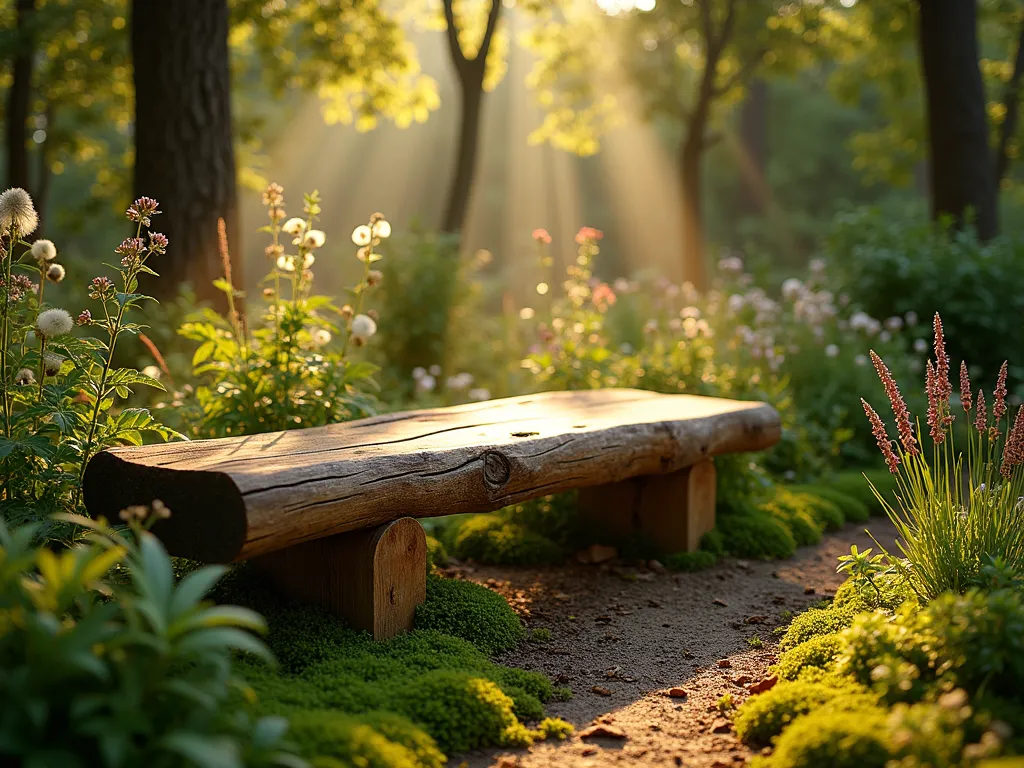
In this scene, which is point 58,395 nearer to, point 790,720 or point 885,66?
point 790,720

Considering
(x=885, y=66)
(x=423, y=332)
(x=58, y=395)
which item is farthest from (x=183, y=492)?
(x=885, y=66)

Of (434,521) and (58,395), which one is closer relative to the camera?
(58,395)

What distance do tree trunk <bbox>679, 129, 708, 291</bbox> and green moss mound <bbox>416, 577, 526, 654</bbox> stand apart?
1190 cm

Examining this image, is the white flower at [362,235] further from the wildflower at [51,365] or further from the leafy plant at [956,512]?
the leafy plant at [956,512]

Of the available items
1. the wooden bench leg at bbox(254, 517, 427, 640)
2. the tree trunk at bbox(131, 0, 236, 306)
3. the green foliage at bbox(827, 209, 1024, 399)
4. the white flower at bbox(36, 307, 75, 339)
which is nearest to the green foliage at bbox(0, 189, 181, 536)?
the white flower at bbox(36, 307, 75, 339)

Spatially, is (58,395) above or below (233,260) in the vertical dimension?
below

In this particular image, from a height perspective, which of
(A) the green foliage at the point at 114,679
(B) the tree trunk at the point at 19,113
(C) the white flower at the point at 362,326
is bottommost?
(A) the green foliage at the point at 114,679

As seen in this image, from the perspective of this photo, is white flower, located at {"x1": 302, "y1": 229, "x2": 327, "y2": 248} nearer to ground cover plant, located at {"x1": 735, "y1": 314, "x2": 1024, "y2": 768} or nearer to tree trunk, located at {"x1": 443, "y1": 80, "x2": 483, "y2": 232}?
ground cover plant, located at {"x1": 735, "y1": 314, "x2": 1024, "y2": 768}

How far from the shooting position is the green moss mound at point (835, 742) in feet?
7.84

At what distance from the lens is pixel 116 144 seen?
1110 inches

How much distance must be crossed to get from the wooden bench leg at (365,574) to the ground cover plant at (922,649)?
1320 mm

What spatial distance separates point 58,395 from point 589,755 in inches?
84.5

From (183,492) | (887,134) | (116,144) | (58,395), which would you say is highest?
(116,144)

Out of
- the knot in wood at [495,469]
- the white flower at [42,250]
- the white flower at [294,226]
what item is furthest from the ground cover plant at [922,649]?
the white flower at [42,250]
